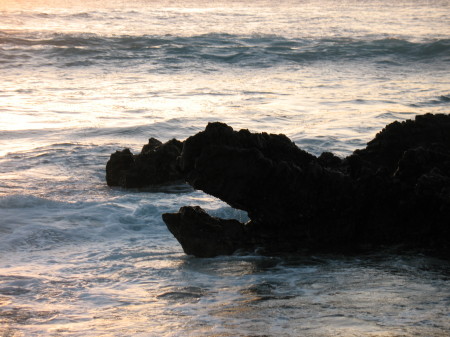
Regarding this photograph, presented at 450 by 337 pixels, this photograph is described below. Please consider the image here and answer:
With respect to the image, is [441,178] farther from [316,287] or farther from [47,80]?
[47,80]

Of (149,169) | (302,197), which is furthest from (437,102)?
(302,197)

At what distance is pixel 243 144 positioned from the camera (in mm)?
4895

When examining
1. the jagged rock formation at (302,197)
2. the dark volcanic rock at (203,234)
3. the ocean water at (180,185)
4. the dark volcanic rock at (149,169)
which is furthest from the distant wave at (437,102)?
the dark volcanic rock at (203,234)

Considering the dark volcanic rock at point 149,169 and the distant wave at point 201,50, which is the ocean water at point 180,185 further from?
the dark volcanic rock at point 149,169

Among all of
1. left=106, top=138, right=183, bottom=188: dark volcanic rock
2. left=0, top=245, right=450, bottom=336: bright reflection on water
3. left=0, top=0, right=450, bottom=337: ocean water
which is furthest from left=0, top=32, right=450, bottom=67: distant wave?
left=0, top=245, right=450, bottom=336: bright reflection on water

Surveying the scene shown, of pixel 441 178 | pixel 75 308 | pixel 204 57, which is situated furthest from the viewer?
pixel 204 57

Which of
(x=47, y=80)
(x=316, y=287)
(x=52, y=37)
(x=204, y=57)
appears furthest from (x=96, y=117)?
(x=52, y=37)

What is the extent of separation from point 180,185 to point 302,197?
8.66 ft

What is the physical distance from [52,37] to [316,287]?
21.9m

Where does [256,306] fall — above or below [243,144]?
below

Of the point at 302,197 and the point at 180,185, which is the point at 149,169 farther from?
the point at 302,197

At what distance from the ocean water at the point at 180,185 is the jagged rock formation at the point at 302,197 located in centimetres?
20

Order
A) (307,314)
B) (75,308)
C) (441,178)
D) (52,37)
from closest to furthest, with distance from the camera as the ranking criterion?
(307,314), (75,308), (441,178), (52,37)

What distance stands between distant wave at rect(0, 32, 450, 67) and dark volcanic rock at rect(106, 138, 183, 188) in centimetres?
1294
